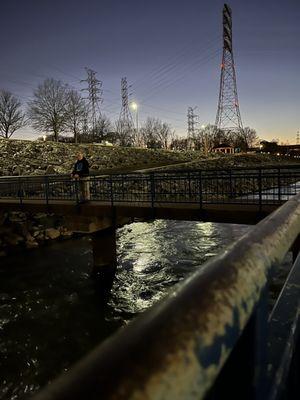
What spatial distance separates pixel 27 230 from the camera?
18984 millimetres

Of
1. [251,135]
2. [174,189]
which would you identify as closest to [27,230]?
[174,189]

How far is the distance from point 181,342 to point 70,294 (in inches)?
468

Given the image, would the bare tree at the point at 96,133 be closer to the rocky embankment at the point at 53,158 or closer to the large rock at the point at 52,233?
the rocky embankment at the point at 53,158

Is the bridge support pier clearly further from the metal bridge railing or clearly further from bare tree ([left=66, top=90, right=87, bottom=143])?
bare tree ([left=66, top=90, right=87, bottom=143])

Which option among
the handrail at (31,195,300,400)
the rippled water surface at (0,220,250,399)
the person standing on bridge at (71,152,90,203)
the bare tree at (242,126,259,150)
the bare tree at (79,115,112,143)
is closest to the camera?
the handrail at (31,195,300,400)

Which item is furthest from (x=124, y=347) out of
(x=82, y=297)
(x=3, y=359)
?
(x=82, y=297)

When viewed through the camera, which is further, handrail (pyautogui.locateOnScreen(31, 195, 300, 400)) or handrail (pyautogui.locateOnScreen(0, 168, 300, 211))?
handrail (pyautogui.locateOnScreen(0, 168, 300, 211))

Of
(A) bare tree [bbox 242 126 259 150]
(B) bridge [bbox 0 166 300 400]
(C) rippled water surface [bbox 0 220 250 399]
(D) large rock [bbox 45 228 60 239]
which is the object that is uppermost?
(A) bare tree [bbox 242 126 259 150]

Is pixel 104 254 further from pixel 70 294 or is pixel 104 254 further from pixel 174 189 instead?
pixel 174 189

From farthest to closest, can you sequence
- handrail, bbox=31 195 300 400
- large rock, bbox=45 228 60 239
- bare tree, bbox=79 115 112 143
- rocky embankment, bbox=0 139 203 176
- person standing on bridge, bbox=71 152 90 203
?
bare tree, bbox=79 115 112 143, rocky embankment, bbox=0 139 203 176, large rock, bbox=45 228 60 239, person standing on bridge, bbox=71 152 90 203, handrail, bbox=31 195 300 400

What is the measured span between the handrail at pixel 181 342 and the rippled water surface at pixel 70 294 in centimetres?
523

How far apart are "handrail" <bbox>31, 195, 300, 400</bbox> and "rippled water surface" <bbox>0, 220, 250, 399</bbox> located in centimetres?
523

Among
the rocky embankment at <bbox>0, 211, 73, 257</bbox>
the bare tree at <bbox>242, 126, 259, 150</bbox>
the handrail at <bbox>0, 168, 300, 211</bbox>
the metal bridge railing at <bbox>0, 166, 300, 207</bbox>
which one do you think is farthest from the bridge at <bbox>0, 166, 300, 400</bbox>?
the bare tree at <bbox>242, 126, 259, 150</bbox>

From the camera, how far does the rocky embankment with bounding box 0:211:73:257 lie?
1769cm
